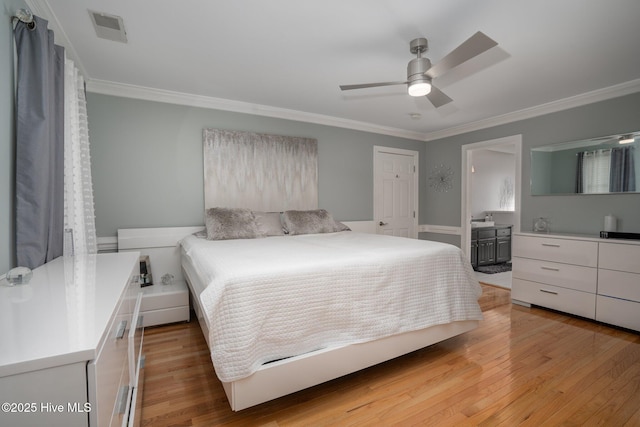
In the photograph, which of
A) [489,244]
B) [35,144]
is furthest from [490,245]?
[35,144]

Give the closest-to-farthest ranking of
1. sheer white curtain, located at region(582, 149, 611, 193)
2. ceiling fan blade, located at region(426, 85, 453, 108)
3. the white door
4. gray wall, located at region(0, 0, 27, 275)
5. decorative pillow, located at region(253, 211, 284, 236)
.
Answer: gray wall, located at region(0, 0, 27, 275), ceiling fan blade, located at region(426, 85, 453, 108), sheer white curtain, located at region(582, 149, 611, 193), decorative pillow, located at region(253, 211, 284, 236), the white door

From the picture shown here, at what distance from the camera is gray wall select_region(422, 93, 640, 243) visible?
2.89 metres

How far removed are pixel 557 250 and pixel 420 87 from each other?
241 cm

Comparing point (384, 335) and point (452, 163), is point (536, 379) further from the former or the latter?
point (452, 163)

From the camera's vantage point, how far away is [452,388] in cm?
180

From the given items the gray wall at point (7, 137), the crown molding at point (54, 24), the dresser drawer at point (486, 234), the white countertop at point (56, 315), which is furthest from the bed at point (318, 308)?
the dresser drawer at point (486, 234)

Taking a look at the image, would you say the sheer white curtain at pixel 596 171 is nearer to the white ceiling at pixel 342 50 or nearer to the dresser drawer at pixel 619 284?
the white ceiling at pixel 342 50

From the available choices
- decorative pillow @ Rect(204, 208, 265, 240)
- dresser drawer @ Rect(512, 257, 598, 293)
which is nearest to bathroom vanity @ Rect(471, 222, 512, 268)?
dresser drawer @ Rect(512, 257, 598, 293)

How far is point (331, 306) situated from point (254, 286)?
0.46m

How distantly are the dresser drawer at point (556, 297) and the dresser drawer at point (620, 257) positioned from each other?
13.1 inches

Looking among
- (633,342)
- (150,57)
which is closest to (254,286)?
(150,57)

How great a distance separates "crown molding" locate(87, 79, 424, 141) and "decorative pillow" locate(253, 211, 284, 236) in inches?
48.4

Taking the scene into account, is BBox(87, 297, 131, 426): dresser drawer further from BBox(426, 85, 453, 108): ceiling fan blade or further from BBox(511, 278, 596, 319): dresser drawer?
BBox(511, 278, 596, 319): dresser drawer

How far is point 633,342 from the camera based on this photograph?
7.88 ft
